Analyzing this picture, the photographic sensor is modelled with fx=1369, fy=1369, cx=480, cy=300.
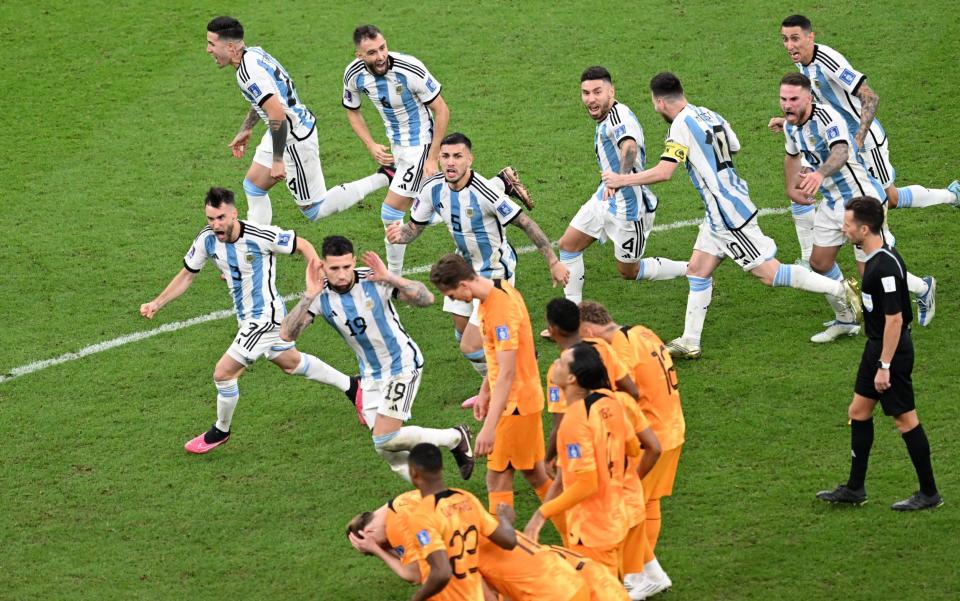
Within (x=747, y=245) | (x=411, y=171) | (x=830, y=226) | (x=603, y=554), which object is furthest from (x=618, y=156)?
(x=603, y=554)

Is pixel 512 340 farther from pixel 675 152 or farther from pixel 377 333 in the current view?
pixel 675 152

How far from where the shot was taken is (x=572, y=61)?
16500 mm

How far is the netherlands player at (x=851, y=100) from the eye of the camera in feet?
37.5

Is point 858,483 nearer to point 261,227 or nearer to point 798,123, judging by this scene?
point 798,123

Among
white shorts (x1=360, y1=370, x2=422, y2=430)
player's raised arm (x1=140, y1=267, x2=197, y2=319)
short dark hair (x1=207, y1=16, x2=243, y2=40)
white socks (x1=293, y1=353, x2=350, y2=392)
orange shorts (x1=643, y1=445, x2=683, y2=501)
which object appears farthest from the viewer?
short dark hair (x1=207, y1=16, x2=243, y2=40)

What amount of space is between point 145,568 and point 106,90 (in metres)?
9.01

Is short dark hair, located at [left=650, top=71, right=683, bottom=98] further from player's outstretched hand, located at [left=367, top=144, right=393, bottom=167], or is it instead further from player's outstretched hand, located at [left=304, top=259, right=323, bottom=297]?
player's outstretched hand, located at [left=304, top=259, right=323, bottom=297]

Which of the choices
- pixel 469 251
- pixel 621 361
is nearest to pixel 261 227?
pixel 469 251

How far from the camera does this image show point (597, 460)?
7410 mm

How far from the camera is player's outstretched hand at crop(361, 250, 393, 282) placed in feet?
28.6

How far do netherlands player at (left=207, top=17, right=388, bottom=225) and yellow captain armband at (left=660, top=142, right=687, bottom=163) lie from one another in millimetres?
3172

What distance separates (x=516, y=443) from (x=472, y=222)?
224 centimetres

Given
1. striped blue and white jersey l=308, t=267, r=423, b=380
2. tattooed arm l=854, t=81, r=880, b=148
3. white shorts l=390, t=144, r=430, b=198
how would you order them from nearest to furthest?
striped blue and white jersey l=308, t=267, r=423, b=380, tattooed arm l=854, t=81, r=880, b=148, white shorts l=390, t=144, r=430, b=198

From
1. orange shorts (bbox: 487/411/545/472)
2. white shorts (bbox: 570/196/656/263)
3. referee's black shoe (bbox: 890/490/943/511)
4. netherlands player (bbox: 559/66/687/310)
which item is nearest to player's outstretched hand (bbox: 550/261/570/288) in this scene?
netherlands player (bbox: 559/66/687/310)
